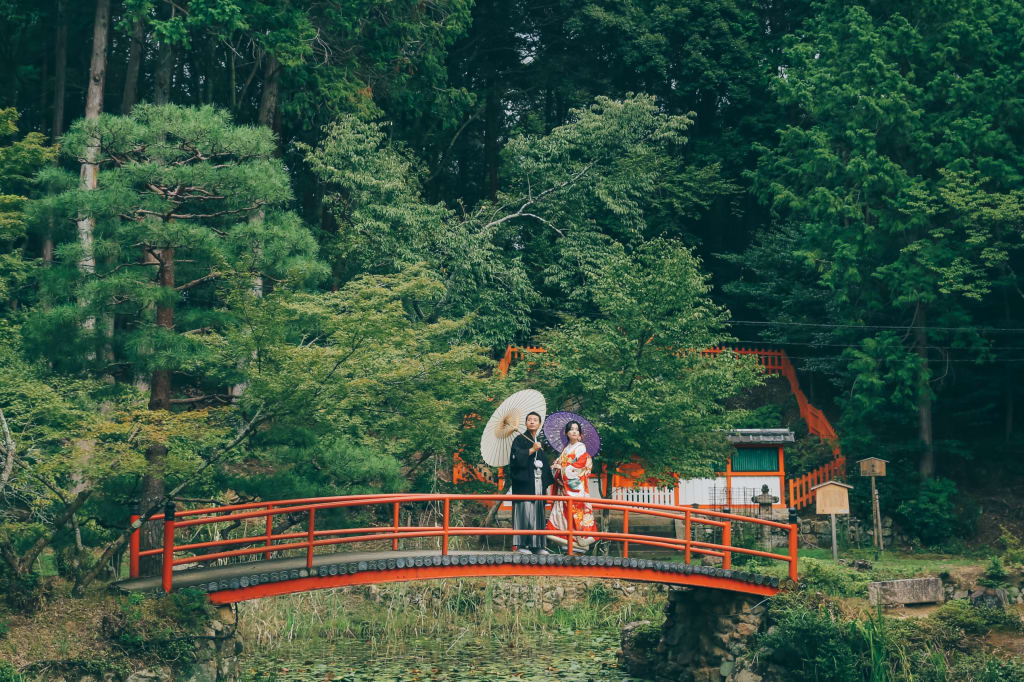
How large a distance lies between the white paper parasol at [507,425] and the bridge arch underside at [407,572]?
4.33 ft

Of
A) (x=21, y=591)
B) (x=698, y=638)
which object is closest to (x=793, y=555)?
(x=698, y=638)

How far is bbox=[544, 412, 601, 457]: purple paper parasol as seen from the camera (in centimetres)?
1453

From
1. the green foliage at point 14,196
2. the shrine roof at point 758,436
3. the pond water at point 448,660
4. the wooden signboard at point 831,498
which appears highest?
the green foliage at point 14,196

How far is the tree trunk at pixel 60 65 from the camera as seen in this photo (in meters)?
24.8

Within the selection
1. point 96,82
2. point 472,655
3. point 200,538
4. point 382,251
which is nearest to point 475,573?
point 472,655

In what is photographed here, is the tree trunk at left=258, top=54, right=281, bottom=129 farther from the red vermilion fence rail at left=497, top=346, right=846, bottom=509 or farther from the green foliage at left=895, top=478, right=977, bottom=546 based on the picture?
the green foliage at left=895, top=478, right=977, bottom=546

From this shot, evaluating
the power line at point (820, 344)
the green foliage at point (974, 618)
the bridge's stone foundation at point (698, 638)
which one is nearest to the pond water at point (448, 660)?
the bridge's stone foundation at point (698, 638)

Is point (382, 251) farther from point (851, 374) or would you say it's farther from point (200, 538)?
point (851, 374)

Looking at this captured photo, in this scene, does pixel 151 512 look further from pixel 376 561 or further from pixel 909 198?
pixel 909 198

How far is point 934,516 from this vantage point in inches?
850

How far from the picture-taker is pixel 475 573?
13.5 meters

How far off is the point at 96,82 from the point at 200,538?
9.26 m

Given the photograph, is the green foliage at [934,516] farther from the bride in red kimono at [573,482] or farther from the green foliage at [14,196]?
the green foliage at [14,196]

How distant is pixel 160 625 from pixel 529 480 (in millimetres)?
4861
